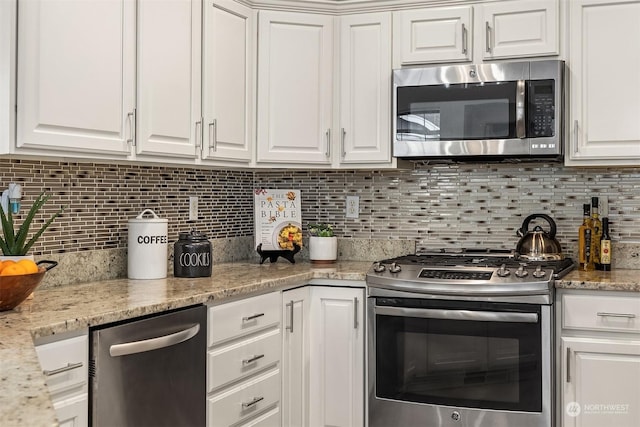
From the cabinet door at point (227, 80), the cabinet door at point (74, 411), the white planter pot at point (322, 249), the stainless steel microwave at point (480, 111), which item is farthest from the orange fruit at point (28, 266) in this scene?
the stainless steel microwave at point (480, 111)

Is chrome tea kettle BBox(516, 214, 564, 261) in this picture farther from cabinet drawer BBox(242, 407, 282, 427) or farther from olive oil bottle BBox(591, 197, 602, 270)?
cabinet drawer BBox(242, 407, 282, 427)

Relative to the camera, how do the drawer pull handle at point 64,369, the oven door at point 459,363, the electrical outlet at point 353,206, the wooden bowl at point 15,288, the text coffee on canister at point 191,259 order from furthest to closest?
the electrical outlet at point 353,206, the text coffee on canister at point 191,259, the oven door at point 459,363, the wooden bowl at point 15,288, the drawer pull handle at point 64,369

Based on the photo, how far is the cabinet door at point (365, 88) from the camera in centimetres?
335

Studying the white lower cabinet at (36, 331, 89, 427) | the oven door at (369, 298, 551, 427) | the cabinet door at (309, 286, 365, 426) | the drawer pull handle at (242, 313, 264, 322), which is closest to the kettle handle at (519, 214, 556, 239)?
the oven door at (369, 298, 551, 427)

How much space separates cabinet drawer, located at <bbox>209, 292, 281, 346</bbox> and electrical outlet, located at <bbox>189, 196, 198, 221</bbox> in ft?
2.35

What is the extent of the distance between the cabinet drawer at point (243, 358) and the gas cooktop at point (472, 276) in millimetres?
484

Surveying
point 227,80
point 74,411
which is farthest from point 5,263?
point 227,80

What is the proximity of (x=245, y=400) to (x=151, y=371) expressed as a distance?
0.63 m

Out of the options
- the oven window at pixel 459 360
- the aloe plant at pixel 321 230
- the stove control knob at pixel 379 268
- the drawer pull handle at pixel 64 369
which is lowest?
the oven window at pixel 459 360

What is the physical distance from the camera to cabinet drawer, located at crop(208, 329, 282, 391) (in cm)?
251

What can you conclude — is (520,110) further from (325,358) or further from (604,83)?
(325,358)

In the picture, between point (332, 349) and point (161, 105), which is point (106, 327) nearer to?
point (161, 105)

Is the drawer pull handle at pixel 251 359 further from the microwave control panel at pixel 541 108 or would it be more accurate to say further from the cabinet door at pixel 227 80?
the microwave control panel at pixel 541 108

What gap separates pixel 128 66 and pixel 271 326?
3.70ft
